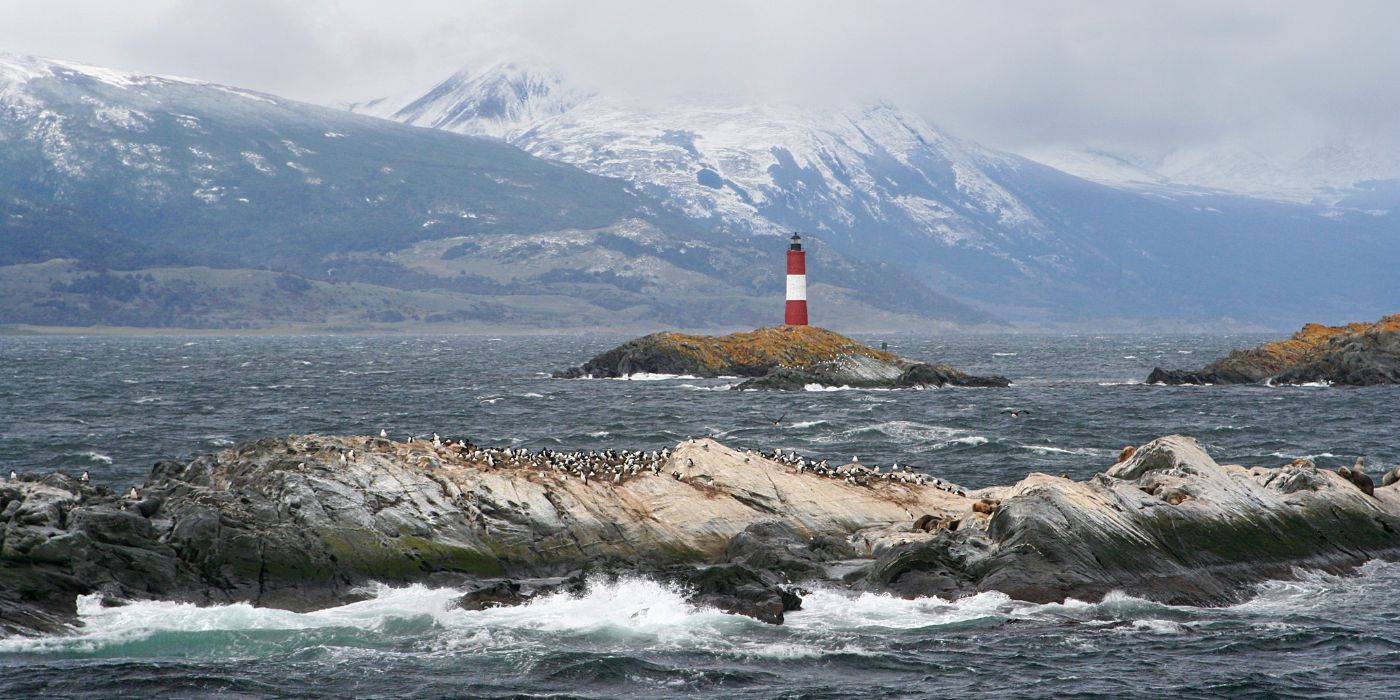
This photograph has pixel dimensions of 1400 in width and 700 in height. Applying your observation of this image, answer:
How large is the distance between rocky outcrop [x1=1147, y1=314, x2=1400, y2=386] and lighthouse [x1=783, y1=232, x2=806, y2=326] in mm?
34019

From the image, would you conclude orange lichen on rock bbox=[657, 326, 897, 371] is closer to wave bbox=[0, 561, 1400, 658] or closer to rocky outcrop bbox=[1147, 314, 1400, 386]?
rocky outcrop bbox=[1147, 314, 1400, 386]

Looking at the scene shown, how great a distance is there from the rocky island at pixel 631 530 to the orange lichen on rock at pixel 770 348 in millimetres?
79457

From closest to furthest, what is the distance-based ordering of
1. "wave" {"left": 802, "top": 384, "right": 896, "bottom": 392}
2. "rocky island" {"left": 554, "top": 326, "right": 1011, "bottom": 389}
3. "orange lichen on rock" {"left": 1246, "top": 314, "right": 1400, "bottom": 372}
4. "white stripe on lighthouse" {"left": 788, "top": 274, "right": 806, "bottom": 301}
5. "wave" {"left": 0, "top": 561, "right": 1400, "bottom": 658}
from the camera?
"wave" {"left": 0, "top": 561, "right": 1400, "bottom": 658}, "wave" {"left": 802, "top": 384, "right": 896, "bottom": 392}, "orange lichen on rock" {"left": 1246, "top": 314, "right": 1400, "bottom": 372}, "rocky island" {"left": 554, "top": 326, "right": 1011, "bottom": 389}, "white stripe on lighthouse" {"left": 788, "top": 274, "right": 806, "bottom": 301}

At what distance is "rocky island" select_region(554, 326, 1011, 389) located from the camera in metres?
114

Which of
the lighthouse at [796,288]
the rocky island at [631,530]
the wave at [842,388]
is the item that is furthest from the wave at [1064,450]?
the lighthouse at [796,288]

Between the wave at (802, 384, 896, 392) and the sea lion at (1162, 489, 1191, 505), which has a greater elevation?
the wave at (802, 384, 896, 392)

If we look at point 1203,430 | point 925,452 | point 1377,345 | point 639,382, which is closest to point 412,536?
point 925,452

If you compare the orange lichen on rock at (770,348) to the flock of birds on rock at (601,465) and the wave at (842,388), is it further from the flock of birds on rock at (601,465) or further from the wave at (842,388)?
the flock of birds on rock at (601,465)

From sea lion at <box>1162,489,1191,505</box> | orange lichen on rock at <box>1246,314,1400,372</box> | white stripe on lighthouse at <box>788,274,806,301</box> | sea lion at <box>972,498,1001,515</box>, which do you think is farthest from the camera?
white stripe on lighthouse at <box>788,274,806,301</box>

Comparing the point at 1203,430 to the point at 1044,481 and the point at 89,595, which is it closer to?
the point at 1044,481

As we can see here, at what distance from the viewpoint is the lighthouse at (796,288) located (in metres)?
134

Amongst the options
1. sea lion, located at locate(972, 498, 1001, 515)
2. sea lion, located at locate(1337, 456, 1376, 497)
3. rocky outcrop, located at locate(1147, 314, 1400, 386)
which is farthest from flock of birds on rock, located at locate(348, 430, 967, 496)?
rocky outcrop, located at locate(1147, 314, 1400, 386)

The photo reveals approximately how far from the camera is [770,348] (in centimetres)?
12600

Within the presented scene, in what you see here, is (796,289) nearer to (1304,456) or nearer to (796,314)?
(796,314)
